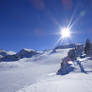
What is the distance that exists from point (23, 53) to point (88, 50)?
370 feet

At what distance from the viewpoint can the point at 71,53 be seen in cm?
3791

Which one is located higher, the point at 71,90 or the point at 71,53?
the point at 71,53

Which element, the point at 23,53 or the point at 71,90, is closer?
the point at 71,90

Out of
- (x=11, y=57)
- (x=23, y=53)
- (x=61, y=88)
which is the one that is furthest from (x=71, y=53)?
(x=23, y=53)

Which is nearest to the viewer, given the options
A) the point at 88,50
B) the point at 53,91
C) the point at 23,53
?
the point at 53,91

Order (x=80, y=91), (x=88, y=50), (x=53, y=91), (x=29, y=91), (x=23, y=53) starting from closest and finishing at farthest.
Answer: (x=80, y=91), (x=53, y=91), (x=29, y=91), (x=88, y=50), (x=23, y=53)

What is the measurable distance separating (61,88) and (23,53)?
135 metres

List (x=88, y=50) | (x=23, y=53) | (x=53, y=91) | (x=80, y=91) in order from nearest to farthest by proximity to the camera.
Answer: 1. (x=80, y=91)
2. (x=53, y=91)
3. (x=88, y=50)
4. (x=23, y=53)

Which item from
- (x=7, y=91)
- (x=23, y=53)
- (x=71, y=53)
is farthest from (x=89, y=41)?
(x=23, y=53)

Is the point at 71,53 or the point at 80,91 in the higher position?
the point at 71,53

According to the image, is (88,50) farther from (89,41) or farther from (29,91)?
(29,91)

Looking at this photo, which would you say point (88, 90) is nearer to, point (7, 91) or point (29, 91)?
point (29, 91)

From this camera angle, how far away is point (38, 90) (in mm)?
8930

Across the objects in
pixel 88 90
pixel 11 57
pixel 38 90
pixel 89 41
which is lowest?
pixel 88 90
